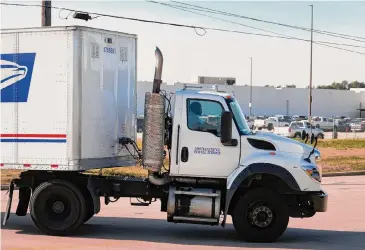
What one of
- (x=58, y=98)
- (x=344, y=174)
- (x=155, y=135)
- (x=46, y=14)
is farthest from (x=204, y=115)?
Answer: (x=344, y=174)

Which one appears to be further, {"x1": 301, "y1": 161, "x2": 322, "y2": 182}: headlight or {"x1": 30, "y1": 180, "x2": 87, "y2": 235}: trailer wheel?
{"x1": 30, "y1": 180, "x2": 87, "y2": 235}: trailer wheel

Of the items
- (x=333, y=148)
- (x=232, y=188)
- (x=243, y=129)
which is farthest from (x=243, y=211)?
(x=333, y=148)

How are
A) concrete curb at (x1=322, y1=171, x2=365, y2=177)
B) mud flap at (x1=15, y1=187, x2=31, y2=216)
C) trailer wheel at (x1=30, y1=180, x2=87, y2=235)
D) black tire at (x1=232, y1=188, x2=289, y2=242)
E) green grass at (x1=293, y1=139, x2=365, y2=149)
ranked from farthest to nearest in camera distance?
green grass at (x1=293, y1=139, x2=365, y2=149), concrete curb at (x1=322, y1=171, x2=365, y2=177), mud flap at (x1=15, y1=187, x2=31, y2=216), trailer wheel at (x1=30, y1=180, x2=87, y2=235), black tire at (x1=232, y1=188, x2=289, y2=242)

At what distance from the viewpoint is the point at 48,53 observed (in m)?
11.7

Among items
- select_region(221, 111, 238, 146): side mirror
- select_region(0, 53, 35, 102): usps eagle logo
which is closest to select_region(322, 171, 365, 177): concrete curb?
select_region(221, 111, 238, 146): side mirror

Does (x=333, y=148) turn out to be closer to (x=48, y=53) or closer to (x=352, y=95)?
(x=48, y=53)

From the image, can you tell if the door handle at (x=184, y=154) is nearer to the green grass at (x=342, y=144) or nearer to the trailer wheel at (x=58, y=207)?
the trailer wheel at (x=58, y=207)

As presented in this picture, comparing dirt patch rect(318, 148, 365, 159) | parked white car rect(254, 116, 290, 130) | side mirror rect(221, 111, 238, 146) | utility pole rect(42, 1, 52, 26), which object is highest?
utility pole rect(42, 1, 52, 26)

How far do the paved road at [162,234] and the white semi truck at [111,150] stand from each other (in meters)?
0.39

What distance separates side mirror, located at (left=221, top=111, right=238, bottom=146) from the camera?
11125mm

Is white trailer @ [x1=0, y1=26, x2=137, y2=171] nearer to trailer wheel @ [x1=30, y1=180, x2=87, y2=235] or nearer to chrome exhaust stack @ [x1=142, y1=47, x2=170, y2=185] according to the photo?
trailer wheel @ [x1=30, y1=180, x2=87, y2=235]

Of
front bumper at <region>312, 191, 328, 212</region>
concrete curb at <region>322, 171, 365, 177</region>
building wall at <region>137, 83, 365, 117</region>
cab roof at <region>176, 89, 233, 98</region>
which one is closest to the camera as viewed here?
front bumper at <region>312, 191, 328, 212</region>

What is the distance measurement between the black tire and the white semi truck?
0.7 inches

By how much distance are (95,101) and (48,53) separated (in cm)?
117
